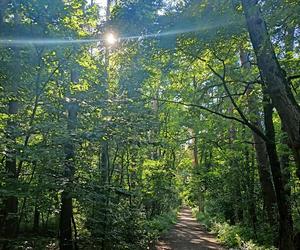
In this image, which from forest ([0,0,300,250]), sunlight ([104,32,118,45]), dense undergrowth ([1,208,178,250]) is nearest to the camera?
forest ([0,0,300,250])

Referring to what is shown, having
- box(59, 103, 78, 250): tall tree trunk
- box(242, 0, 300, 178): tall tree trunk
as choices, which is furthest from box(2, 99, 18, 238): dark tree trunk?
box(242, 0, 300, 178): tall tree trunk

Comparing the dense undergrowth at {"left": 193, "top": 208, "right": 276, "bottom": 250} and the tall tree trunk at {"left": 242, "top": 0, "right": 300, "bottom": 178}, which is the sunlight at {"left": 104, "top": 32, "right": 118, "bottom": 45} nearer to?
the tall tree trunk at {"left": 242, "top": 0, "right": 300, "bottom": 178}

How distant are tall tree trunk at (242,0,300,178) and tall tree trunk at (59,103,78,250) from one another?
3.69m

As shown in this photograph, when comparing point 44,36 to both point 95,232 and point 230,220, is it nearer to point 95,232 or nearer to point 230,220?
point 95,232

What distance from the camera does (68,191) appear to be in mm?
6574

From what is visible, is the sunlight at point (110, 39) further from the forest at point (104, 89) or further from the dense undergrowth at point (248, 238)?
the dense undergrowth at point (248, 238)

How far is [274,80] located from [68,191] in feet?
14.2

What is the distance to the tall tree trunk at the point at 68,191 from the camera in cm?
664

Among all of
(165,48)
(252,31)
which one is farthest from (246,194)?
(252,31)

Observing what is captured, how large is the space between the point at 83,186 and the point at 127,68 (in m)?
5.21

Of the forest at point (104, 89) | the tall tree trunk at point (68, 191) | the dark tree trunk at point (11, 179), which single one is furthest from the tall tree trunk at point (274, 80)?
the dark tree trunk at point (11, 179)

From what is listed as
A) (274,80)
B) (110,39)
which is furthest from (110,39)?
(274,80)

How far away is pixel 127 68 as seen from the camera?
10.9 metres

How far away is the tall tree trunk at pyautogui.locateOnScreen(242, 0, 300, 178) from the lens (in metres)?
4.89
